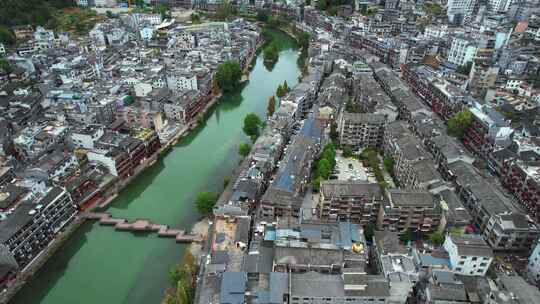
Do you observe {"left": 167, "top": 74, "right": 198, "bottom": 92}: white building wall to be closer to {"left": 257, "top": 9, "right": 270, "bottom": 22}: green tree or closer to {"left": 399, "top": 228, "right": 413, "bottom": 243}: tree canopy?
{"left": 399, "top": 228, "right": 413, "bottom": 243}: tree canopy

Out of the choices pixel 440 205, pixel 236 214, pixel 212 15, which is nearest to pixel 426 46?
pixel 440 205

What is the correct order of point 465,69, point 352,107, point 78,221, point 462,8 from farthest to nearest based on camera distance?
point 462,8
point 465,69
point 352,107
point 78,221

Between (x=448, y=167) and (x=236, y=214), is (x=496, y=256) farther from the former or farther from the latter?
(x=236, y=214)

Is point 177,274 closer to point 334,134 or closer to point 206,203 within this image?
point 206,203

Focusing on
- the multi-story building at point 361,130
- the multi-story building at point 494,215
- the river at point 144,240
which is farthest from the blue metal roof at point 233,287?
the multi-story building at point 361,130

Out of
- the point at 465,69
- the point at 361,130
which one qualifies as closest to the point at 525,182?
the point at 361,130

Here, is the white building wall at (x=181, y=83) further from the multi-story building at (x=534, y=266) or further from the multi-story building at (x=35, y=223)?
the multi-story building at (x=534, y=266)

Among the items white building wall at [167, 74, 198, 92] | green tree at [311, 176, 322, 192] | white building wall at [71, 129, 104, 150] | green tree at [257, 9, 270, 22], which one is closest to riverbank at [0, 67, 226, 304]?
white building wall at [71, 129, 104, 150]
